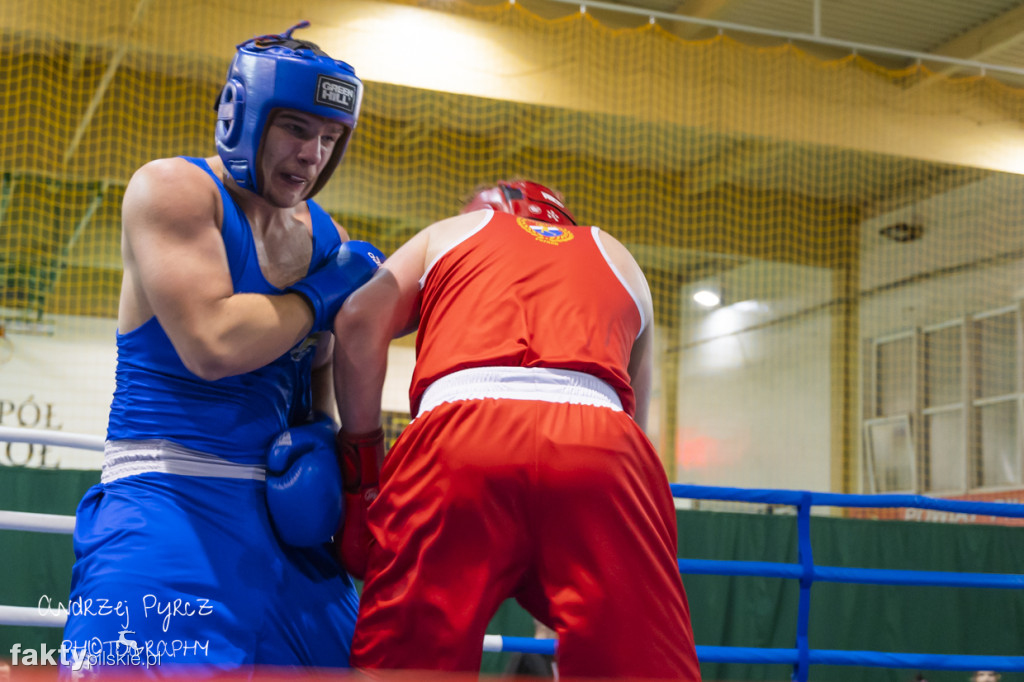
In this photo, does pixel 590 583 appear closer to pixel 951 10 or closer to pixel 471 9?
pixel 471 9

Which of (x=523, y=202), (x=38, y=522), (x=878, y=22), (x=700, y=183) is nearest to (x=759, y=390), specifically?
(x=700, y=183)

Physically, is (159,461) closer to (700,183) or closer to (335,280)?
(335,280)

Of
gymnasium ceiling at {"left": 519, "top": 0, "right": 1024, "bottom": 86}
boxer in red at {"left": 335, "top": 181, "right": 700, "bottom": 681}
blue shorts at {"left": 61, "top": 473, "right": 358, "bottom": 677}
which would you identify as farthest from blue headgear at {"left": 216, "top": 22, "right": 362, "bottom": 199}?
gymnasium ceiling at {"left": 519, "top": 0, "right": 1024, "bottom": 86}

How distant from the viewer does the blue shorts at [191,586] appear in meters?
1.46

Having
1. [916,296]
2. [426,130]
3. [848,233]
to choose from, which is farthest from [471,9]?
[916,296]

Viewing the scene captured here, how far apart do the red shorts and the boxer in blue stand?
0.58ft

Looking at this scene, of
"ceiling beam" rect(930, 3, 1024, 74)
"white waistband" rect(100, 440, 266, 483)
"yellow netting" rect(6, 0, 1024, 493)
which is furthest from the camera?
"ceiling beam" rect(930, 3, 1024, 74)

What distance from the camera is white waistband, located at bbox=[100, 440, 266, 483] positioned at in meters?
1.60

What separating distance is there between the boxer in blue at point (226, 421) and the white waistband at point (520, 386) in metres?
0.27

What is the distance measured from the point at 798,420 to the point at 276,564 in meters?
10.4

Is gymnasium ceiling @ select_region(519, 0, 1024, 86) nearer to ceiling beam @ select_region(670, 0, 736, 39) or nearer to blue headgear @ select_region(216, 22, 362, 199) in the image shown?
ceiling beam @ select_region(670, 0, 736, 39)

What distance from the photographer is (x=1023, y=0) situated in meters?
7.77

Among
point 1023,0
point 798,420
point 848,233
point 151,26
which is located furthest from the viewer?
point 798,420

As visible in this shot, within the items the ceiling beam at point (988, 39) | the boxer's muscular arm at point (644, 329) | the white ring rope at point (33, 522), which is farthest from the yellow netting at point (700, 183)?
the boxer's muscular arm at point (644, 329)
